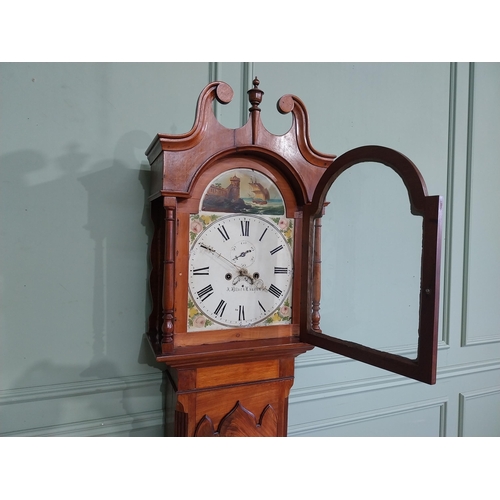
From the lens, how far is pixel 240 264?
884 mm

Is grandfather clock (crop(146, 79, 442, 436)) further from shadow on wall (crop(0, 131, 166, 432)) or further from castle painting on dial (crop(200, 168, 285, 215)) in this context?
shadow on wall (crop(0, 131, 166, 432))

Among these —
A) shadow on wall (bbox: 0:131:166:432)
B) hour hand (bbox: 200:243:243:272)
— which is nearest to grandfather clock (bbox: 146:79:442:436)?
hour hand (bbox: 200:243:243:272)

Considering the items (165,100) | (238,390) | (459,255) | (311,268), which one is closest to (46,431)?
(238,390)

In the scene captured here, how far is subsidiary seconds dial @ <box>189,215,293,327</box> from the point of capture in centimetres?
85

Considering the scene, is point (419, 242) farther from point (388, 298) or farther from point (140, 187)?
point (140, 187)

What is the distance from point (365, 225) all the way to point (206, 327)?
1.85 ft

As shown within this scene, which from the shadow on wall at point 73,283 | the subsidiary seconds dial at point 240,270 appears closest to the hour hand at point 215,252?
the subsidiary seconds dial at point 240,270

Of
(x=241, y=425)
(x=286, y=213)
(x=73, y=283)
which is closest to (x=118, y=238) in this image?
(x=73, y=283)

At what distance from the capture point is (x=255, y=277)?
35.3 inches

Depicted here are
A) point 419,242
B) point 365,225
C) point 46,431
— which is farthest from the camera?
point 365,225

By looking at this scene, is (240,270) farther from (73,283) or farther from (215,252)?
(73,283)

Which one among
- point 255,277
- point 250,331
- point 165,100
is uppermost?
point 165,100

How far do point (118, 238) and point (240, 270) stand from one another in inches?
14.8

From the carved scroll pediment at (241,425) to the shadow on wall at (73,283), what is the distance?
9.7 inches
